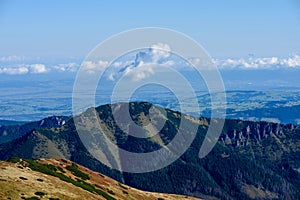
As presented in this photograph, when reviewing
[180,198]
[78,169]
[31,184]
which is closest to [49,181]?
[31,184]

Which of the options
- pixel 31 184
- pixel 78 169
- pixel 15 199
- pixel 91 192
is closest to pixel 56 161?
pixel 78 169

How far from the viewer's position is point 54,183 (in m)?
112

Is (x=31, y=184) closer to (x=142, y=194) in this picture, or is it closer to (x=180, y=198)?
(x=142, y=194)

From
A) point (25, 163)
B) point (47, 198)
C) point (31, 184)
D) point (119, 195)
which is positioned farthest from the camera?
point (119, 195)

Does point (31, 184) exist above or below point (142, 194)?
above

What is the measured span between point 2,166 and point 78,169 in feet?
115

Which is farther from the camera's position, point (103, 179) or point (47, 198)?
point (103, 179)

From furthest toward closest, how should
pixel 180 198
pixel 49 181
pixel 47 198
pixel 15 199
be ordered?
pixel 180 198, pixel 49 181, pixel 47 198, pixel 15 199

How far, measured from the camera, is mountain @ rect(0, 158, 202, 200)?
9771 centimetres

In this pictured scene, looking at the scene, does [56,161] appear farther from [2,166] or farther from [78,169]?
[2,166]

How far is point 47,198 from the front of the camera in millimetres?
97125

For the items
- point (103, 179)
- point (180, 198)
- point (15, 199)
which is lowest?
point (180, 198)

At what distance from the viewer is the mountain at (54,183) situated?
97.7 m

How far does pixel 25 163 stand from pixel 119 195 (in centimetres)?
2886
